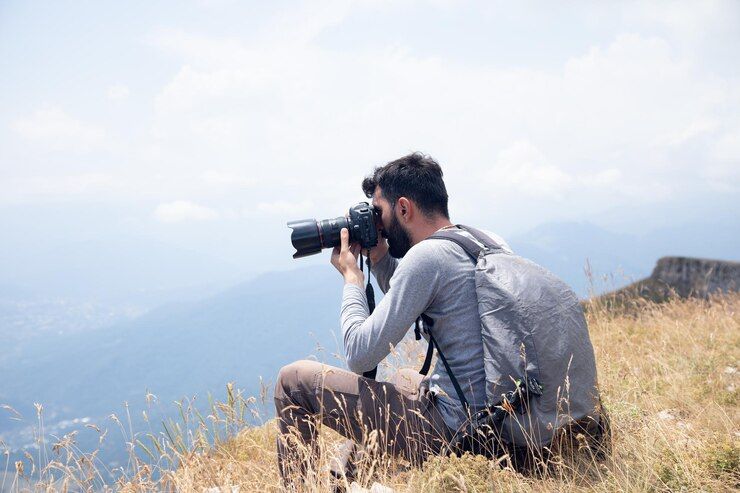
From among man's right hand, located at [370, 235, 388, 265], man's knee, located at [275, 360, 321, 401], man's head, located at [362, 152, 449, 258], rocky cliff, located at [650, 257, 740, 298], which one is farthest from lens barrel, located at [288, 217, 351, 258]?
rocky cliff, located at [650, 257, 740, 298]

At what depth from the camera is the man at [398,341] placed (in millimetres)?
2098

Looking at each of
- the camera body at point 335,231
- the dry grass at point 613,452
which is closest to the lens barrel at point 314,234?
the camera body at point 335,231

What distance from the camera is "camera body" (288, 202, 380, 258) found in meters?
2.70

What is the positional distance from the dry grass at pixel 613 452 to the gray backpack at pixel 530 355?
0.61 feet

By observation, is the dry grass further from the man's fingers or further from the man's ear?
the man's ear

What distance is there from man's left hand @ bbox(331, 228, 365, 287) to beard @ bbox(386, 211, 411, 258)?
9.1 inches

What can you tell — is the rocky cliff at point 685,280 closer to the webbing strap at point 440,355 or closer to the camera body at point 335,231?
the camera body at point 335,231

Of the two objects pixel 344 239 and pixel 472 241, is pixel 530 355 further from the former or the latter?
pixel 344 239

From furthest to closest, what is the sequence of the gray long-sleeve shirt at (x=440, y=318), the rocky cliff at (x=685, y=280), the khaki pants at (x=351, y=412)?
the rocky cliff at (x=685, y=280) < the khaki pants at (x=351, y=412) < the gray long-sleeve shirt at (x=440, y=318)

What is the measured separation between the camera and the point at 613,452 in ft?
6.84

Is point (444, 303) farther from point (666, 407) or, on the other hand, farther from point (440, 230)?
point (666, 407)

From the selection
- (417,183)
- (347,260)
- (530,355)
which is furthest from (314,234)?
(530,355)

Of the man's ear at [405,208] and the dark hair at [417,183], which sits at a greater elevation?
the dark hair at [417,183]

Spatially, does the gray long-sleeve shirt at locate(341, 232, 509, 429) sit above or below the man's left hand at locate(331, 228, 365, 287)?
below
